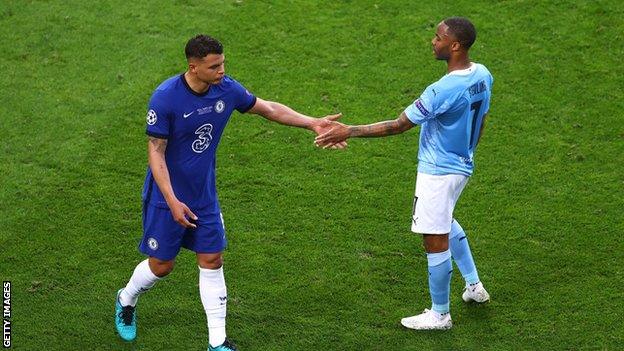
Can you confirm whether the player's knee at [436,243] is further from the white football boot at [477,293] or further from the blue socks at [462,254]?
the white football boot at [477,293]

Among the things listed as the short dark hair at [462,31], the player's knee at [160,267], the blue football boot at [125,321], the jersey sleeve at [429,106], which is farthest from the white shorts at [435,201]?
the blue football boot at [125,321]

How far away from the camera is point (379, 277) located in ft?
27.7

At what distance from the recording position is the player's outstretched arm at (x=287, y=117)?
762 cm

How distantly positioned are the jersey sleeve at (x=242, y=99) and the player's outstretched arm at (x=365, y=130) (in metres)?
0.59

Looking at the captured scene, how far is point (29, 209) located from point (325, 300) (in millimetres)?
2774

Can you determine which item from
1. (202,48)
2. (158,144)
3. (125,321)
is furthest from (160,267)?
(202,48)

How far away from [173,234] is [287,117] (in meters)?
1.18

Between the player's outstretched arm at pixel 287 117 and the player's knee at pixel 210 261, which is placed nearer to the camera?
the player's knee at pixel 210 261

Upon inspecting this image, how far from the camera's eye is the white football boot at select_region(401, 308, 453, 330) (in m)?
7.84

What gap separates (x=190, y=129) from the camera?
7.08 m

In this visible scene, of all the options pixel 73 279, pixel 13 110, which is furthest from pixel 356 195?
pixel 13 110

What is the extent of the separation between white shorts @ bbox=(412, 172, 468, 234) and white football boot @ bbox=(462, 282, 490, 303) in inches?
25.7

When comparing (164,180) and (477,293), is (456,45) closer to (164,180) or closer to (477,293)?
(477,293)

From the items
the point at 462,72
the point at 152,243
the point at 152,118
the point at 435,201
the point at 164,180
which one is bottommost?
the point at 152,243
